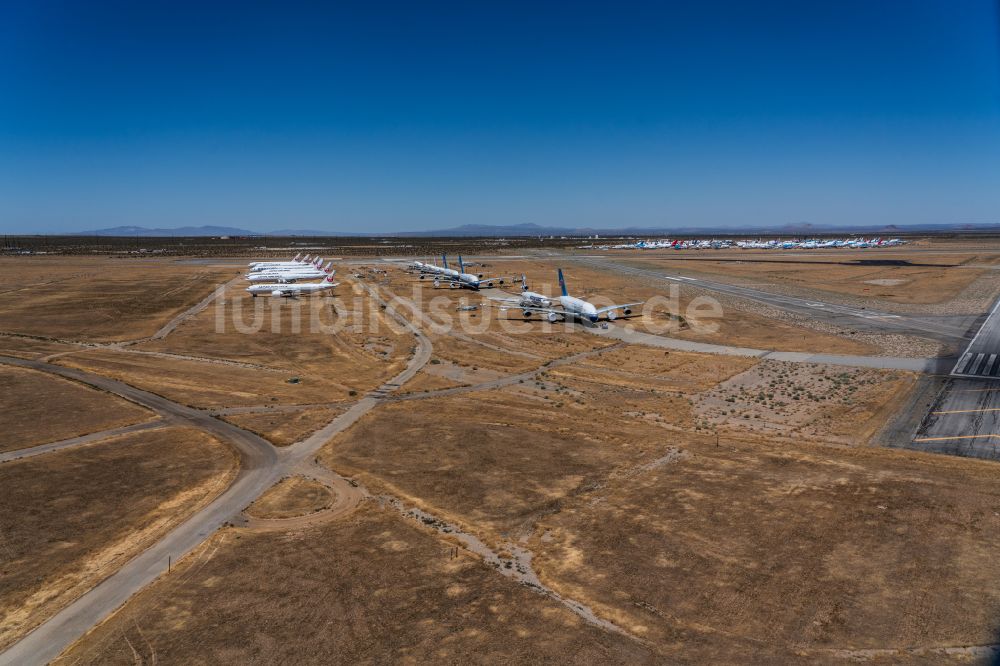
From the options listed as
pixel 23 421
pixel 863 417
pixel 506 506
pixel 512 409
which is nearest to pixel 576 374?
pixel 512 409

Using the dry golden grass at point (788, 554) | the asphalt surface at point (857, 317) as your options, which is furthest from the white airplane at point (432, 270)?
the dry golden grass at point (788, 554)

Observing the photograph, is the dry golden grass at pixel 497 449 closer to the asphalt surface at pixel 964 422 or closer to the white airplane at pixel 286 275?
the asphalt surface at pixel 964 422

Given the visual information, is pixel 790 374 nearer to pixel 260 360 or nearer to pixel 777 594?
pixel 777 594

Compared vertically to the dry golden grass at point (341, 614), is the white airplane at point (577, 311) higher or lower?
higher

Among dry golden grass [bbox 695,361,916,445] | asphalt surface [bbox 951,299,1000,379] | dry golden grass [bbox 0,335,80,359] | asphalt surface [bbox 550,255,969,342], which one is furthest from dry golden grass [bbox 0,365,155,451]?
asphalt surface [bbox 550,255,969,342]

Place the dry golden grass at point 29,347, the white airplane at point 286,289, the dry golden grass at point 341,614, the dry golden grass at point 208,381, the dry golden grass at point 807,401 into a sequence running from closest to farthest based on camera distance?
the dry golden grass at point 341,614 < the dry golden grass at point 807,401 < the dry golden grass at point 208,381 < the dry golden grass at point 29,347 < the white airplane at point 286,289

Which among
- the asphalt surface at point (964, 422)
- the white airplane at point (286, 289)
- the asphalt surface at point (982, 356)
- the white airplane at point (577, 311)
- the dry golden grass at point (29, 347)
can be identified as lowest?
the asphalt surface at point (964, 422)

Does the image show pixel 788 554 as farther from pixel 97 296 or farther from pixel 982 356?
pixel 97 296

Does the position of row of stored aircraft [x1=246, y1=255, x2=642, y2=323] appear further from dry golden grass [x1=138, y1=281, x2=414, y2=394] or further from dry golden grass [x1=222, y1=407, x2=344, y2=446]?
dry golden grass [x1=222, y1=407, x2=344, y2=446]
